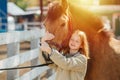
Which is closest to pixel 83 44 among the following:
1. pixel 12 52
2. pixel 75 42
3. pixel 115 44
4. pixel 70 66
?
pixel 75 42

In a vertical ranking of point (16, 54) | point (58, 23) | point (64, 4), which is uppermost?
point (64, 4)

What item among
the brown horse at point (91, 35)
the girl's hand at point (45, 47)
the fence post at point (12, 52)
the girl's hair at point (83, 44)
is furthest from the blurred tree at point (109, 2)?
the fence post at point (12, 52)

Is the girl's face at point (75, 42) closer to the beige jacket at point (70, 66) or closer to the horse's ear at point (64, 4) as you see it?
the beige jacket at point (70, 66)

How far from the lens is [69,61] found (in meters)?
2.45

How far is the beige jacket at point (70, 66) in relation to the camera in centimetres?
241

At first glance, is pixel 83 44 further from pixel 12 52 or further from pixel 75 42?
pixel 12 52

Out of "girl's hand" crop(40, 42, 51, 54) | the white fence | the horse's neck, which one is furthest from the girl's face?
the white fence

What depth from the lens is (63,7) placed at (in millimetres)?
2420

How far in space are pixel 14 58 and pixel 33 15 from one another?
72.2 feet

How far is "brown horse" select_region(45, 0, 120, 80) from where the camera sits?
7.98 feet

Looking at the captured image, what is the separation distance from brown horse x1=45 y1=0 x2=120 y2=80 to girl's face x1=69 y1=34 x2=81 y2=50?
0.09 ft

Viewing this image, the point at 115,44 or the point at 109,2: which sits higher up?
the point at 109,2

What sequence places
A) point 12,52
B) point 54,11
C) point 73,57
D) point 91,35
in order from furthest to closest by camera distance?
point 12,52 < point 91,35 < point 73,57 < point 54,11

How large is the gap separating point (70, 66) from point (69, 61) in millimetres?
32
